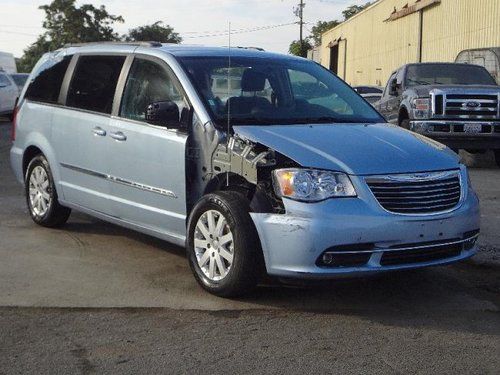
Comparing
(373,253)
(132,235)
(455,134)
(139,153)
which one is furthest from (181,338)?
(455,134)

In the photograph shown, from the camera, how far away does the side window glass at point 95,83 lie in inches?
286

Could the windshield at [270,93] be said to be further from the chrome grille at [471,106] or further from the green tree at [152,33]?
the green tree at [152,33]

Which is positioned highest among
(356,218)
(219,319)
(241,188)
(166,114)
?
(166,114)

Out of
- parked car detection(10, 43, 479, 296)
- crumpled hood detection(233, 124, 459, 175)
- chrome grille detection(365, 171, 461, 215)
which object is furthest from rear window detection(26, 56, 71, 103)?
chrome grille detection(365, 171, 461, 215)

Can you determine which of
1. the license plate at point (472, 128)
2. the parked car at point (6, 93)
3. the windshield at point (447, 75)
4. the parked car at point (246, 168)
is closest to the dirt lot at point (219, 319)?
the parked car at point (246, 168)

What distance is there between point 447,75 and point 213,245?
10.6 metres

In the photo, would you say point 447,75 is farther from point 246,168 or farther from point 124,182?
point 246,168

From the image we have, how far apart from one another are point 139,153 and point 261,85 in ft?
3.73

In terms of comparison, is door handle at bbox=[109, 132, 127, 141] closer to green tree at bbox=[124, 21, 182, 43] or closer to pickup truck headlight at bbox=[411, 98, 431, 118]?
pickup truck headlight at bbox=[411, 98, 431, 118]

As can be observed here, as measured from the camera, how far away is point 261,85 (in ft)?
22.1

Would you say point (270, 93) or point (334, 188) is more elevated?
point (270, 93)

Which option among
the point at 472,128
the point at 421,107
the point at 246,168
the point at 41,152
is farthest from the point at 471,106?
the point at 246,168

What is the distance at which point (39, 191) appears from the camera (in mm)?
8219

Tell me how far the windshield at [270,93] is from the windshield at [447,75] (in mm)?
8539
